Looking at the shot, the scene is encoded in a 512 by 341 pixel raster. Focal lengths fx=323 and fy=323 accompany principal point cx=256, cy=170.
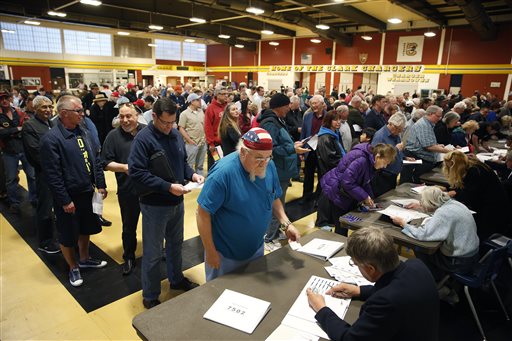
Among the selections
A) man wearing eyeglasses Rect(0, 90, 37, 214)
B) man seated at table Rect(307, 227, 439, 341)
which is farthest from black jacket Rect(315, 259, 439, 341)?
man wearing eyeglasses Rect(0, 90, 37, 214)

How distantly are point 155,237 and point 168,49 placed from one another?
22.9 meters

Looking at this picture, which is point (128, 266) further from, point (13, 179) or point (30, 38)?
point (30, 38)

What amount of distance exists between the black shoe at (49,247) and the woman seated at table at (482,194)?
452 centimetres

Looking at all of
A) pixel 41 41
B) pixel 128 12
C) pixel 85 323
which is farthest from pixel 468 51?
pixel 41 41

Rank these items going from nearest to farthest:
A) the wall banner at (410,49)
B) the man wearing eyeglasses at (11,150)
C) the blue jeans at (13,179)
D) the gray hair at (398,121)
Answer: the gray hair at (398,121)
the man wearing eyeglasses at (11,150)
the blue jeans at (13,179)
the wall banner at (410,49)

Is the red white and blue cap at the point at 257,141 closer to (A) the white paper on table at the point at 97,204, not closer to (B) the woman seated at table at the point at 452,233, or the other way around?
(B) the woman seated at table at the point at 452,233

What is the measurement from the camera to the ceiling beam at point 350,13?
12.1 meters

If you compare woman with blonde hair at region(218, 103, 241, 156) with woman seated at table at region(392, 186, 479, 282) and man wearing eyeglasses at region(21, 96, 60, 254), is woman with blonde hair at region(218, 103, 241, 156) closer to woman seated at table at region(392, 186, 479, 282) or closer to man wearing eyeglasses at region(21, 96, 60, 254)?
man wearing eyeglasses at region(21, 96, 60, 254)

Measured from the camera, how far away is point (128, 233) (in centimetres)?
341

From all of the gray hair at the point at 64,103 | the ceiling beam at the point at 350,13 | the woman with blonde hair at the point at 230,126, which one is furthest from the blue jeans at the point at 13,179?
the ceiling beam at the point at 350,13

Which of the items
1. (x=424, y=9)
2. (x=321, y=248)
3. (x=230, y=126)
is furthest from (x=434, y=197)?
(x=424, y=9)

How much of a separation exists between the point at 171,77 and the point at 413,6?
55.0ft

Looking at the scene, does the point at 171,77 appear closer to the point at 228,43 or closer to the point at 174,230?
the point at 228,43

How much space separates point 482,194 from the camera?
3.31 metres
